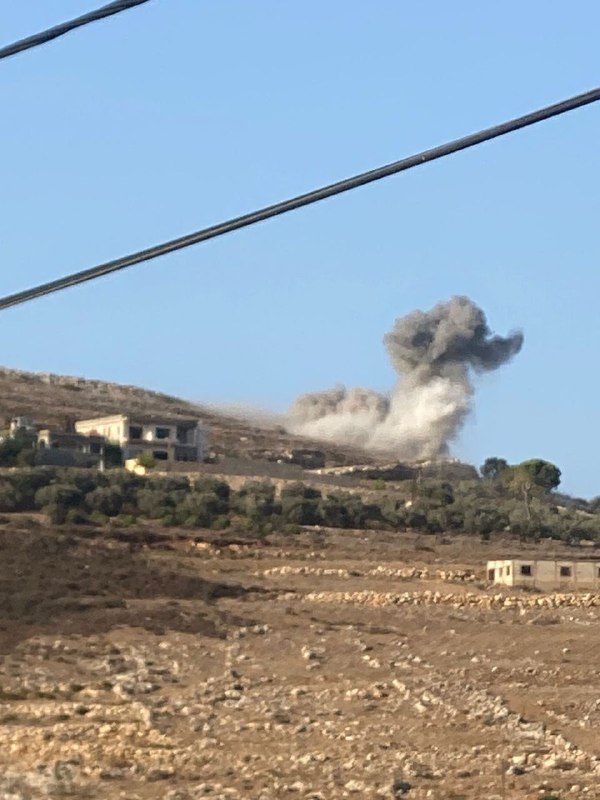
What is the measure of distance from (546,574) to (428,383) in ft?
187

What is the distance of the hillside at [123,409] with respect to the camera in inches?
3438

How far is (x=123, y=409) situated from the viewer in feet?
330

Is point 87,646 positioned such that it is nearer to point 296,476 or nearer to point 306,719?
point 306,719

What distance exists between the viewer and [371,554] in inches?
1772

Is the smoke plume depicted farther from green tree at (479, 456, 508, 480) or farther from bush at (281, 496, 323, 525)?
bush at (281, 496, 323, 525)

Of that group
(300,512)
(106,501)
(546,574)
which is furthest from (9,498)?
(546,574)

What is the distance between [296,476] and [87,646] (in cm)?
3895

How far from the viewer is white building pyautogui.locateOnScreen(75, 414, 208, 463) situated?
70625 mm

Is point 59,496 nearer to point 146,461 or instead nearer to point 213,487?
point 213,487

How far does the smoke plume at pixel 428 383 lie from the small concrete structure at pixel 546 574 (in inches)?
2142

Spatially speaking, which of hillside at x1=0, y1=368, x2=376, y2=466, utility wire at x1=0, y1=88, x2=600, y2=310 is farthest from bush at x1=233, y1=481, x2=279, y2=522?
utility wire at x1=0, y1=88, x2=600, y2=310

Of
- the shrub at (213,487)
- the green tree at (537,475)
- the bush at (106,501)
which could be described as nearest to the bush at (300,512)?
the shrub at (213,487)

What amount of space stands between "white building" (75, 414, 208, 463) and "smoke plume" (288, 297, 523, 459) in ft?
83.5

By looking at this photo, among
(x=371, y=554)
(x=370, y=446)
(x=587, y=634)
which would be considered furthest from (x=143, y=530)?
(x=370, y=446)
